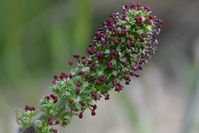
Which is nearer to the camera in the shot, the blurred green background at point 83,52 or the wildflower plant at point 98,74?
the wildflower plant at point 98,74

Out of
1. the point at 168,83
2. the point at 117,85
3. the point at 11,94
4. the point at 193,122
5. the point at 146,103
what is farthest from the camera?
the point at 168,83

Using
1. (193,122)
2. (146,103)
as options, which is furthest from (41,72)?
(193,122)

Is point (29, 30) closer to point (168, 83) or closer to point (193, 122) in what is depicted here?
point (168, 83)

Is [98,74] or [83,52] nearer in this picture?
[98,74]

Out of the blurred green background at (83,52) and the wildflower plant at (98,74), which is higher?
the blurred green background at (83,52)

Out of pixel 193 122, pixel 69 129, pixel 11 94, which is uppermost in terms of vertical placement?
A: pixel 11 94
